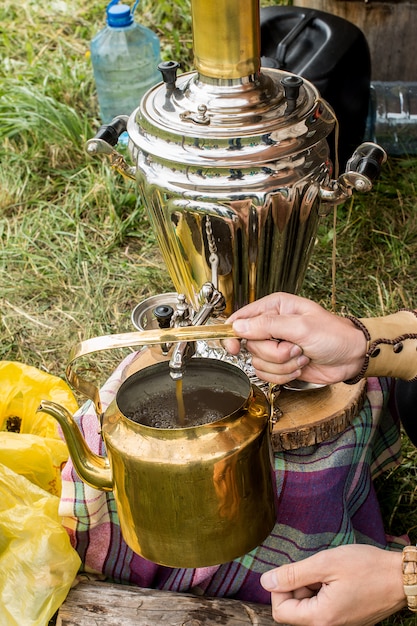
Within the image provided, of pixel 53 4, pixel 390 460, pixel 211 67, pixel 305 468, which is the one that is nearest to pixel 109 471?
pixel 305 468

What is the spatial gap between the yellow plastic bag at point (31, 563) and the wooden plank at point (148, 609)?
0.04 m

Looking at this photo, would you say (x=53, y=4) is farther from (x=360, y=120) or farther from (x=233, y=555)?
(x=233, y=555)

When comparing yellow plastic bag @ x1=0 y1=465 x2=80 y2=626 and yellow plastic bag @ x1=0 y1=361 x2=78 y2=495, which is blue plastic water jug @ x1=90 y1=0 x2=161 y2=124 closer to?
yellow plastic bag @ x1=0 y1=361 x2=78 y2=495

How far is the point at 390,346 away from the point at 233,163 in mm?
432

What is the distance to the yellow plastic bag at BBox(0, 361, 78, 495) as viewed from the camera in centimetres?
163

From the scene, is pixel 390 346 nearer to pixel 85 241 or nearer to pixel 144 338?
pixel 144 338

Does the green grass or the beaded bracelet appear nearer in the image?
the beaded bracelet

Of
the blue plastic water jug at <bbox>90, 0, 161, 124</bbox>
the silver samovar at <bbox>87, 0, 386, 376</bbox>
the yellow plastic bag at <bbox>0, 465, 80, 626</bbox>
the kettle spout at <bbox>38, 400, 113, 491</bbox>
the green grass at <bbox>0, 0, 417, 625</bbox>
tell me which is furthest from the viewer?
the blue plastic water jug at <bbox>90, 0, 161, 124</bbox>

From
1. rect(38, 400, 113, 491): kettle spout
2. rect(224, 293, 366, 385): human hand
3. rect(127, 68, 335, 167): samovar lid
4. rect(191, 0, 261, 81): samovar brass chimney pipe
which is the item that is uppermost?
rect(191, 0, 261, 81): samovar brass chimney pipe

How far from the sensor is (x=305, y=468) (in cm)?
145

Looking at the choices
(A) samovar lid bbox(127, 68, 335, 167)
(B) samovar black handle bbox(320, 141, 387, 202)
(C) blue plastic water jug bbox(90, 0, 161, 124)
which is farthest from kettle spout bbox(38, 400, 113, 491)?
(C) blue plastic water jug bbox(90, 0, 161, 124)

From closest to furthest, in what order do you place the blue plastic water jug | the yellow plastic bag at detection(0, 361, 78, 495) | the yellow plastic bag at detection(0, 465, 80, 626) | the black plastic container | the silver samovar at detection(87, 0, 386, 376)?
the silver samovar at detection(87, 0, 386, 376) → the yellow plastic bag at detection(0, 465, 80, 626) → the yellow plastic bag at detection(0, 361, 78, 495) → the black plastic container → the blue plastic water jug

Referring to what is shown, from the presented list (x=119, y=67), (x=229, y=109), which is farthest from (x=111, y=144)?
(x=119, y=67)

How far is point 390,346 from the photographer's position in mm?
1379
